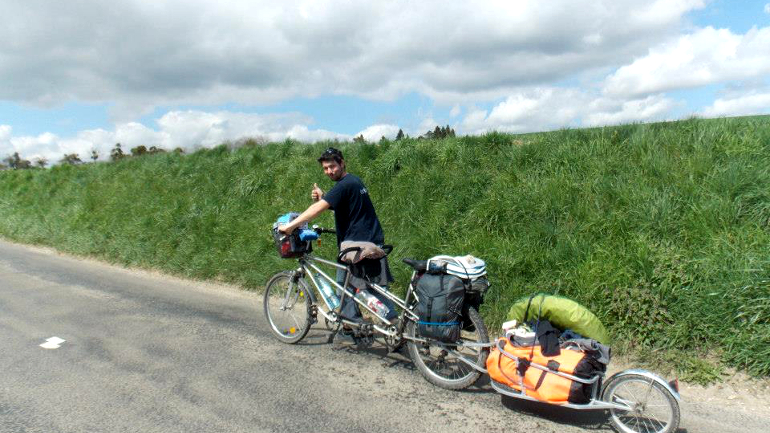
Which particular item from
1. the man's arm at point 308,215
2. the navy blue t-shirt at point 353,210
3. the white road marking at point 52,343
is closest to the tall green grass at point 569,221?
the navy blue t-shirt at point 353,210

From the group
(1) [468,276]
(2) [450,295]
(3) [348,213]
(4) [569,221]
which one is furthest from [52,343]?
(4) [569,221]

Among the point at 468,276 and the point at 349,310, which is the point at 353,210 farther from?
the point at 468,276

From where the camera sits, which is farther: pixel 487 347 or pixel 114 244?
pixel 114 244

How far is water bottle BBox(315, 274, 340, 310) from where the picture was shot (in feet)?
17.5

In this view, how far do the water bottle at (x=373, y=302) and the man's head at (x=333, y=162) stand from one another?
1189mm

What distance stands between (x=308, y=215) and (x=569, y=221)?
11.2ft

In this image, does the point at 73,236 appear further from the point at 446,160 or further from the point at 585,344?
the point at 585,344

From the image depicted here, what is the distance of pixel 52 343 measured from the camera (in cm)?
→ 555

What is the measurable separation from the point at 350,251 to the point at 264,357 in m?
1.40

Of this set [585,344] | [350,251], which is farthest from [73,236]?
[585,344]

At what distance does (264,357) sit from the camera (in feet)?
17.0

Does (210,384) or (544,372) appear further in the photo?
(210,384)

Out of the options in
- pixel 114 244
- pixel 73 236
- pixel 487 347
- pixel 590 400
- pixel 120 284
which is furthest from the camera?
pixel 73 236

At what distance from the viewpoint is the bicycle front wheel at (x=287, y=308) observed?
5.60m
